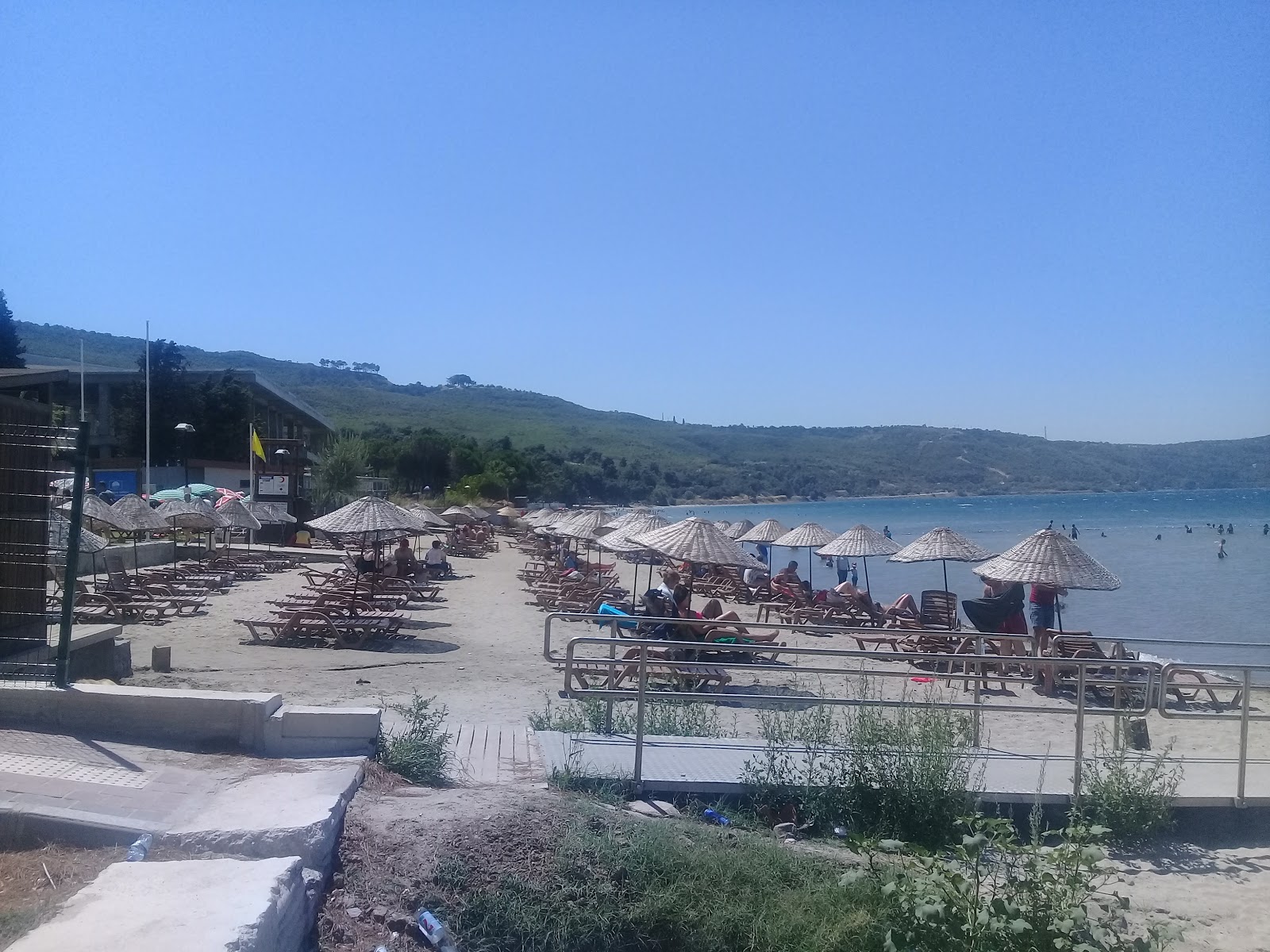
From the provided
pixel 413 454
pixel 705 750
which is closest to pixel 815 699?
pixel 705 750

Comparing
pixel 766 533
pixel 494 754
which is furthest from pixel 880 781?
pixel 766 533

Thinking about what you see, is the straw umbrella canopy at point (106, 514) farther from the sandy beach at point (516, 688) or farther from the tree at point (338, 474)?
the tree at point (338, 474)

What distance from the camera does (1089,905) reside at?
5492 millimetres

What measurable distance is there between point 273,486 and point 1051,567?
2688 cm

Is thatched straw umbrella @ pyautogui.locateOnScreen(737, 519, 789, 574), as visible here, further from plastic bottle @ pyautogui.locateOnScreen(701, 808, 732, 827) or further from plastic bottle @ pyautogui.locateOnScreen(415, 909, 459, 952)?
plastic bottle @ pyautogui.locateOnScreen(415, 909, 459, 952)

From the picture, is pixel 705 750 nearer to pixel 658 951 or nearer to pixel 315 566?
pixel 658 951

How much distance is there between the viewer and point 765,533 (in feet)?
83.1

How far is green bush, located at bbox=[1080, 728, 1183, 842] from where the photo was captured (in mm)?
6461

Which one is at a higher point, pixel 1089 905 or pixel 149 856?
pixel 149 856

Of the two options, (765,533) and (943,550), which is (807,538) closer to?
(765,533)

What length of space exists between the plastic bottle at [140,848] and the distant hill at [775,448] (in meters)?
89.8

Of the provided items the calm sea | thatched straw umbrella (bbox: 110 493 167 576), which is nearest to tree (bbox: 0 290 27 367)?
thatched straw umbrella (bbox: 110 493 167 576)

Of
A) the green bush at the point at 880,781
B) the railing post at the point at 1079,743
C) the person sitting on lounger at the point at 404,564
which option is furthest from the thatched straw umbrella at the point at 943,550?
the green bush at the point at 880,781

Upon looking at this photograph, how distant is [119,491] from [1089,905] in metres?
30.1
